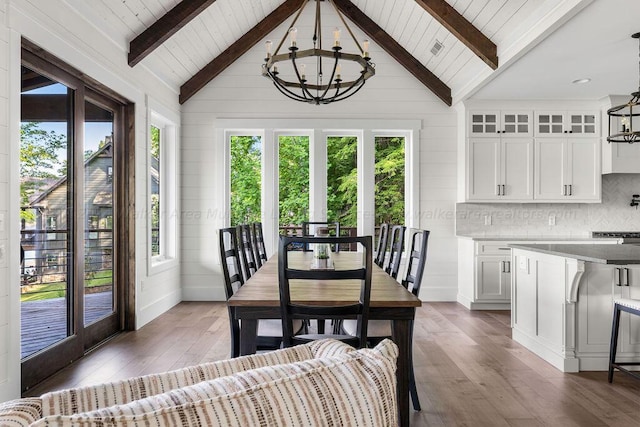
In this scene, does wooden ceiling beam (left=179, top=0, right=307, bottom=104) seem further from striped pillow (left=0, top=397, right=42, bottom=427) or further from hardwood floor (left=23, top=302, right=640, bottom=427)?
striped pillow (left=0, top=397, right=42, bottom=427)

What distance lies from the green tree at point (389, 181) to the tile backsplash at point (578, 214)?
1138 millimetres

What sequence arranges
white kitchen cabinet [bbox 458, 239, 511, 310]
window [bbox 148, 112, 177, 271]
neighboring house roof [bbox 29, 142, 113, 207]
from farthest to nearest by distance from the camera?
window [bbox 148, 112, 177, 271], white kitchen cabinet [bbox 458, 239, 511, 310], neighboring house roof [bbox 29, 142, 113, 207]

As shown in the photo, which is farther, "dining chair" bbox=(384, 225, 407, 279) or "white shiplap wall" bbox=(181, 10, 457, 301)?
"white shiplap wall" bbox=(181, 10, 457, 301)

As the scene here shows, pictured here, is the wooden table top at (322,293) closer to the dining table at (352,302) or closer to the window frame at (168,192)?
the dining table at (352,302)

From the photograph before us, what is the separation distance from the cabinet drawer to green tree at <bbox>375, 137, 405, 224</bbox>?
3.78 feet

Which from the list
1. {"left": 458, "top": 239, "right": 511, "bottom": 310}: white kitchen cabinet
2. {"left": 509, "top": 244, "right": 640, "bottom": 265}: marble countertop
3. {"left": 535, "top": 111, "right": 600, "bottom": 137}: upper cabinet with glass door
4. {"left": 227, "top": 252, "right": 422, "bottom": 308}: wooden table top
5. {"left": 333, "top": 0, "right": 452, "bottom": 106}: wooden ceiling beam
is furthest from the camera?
{"left": 333, "top": 0, "right": 452, "bottom": 106}: wooden ceiling beam

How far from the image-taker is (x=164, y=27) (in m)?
4.08

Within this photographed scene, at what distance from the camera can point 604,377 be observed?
307 centimetres

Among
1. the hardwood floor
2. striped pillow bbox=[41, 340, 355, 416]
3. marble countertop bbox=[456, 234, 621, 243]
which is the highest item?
striped pillow bbox=[41, 340, 355, 416]

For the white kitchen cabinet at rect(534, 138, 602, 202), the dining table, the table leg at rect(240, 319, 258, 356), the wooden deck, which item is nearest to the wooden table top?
the dining table

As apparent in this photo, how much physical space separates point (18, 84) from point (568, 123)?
18.7ft

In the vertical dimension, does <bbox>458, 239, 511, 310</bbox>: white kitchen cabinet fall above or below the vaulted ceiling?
below

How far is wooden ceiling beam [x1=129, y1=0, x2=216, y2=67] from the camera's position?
4.07 m

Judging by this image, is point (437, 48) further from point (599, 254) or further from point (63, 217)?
point (63, 217)
